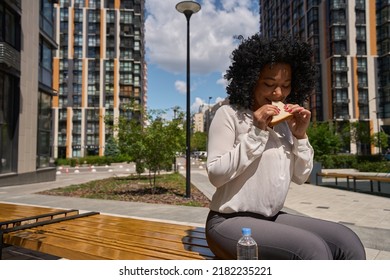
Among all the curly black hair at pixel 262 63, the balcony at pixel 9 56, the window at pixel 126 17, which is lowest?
the curly black hair at pixel 262 63

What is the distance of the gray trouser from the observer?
167cm

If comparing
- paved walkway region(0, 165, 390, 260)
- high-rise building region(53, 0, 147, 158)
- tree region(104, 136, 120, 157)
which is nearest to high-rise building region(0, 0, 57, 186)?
tree region(104, 136, 120, 157)

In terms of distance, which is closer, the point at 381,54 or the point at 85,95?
the point at 381,54

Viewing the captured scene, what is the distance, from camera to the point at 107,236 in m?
2.81

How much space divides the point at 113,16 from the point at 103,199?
5932 centimetres

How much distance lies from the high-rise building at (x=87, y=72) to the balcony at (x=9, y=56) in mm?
47512

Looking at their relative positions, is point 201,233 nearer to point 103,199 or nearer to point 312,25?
point 103,199

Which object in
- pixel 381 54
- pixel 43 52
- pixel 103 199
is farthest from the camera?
pixel 381 54

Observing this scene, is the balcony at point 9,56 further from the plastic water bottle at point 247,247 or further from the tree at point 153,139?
the plastic water bottle at point 247,247

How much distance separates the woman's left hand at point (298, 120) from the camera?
1.97 m

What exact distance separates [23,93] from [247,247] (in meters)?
16.1

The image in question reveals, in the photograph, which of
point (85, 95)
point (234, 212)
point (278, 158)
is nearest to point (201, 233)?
point (234, 212)

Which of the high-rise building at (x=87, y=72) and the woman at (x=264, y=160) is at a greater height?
the high-rise building at (x=87, y=72)

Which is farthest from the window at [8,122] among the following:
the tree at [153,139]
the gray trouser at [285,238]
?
the gray trouser at [285,238]
